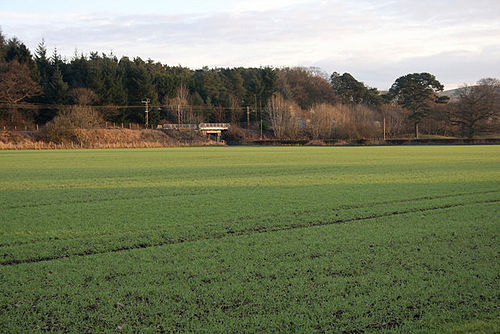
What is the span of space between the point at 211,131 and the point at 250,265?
280 feet

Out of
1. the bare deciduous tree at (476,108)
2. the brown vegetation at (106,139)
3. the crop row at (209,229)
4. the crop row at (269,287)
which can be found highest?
the bare deciduous tree at (476,108)

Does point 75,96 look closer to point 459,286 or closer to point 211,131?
point 211,131

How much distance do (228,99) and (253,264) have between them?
99200 millimetres

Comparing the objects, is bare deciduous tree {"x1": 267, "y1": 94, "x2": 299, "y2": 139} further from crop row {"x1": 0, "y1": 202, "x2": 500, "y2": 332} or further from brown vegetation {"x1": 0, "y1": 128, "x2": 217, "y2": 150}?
crop row {"x1": 0, "y1": 202, "x2": 500, "y2": 332}

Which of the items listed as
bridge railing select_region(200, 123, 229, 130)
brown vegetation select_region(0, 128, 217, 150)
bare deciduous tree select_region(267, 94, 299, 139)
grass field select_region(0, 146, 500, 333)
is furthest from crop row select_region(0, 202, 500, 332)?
bridge railing select_region(200, 123, 229, 130)

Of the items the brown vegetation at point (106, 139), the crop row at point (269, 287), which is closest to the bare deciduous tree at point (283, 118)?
the brown vegetation at point (106, 139)

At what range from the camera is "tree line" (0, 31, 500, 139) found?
76688mm

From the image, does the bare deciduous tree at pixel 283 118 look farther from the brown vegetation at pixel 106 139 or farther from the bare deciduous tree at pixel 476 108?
the bare deciduous tree at pixel 476 108

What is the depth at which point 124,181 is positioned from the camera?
52.0 feet

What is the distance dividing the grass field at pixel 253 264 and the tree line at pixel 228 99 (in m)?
70.4

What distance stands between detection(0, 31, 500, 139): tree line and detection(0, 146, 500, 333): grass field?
70404 millimetres

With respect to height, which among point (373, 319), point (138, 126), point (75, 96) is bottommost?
point (373, 319)

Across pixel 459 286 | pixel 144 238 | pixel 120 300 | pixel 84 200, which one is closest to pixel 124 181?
pixel 84 200

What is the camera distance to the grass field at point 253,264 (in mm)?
3975
